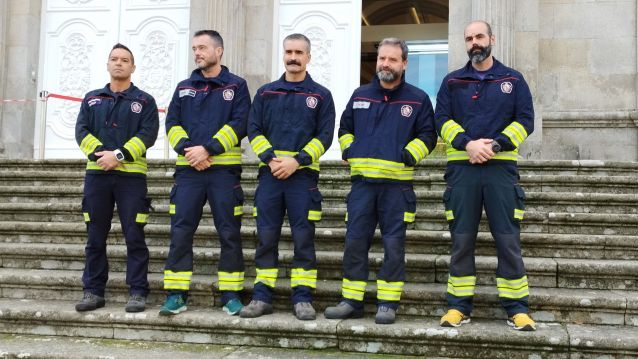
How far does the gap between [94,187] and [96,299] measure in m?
0.81

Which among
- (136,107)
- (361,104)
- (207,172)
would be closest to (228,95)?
(207,172)

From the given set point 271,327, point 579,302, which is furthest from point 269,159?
point 579,302

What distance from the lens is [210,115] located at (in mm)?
4773

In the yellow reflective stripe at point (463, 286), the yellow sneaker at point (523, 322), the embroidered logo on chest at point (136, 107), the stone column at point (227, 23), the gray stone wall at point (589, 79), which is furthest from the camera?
the stone column at point (227, 23)

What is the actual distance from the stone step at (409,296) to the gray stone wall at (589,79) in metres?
4.67

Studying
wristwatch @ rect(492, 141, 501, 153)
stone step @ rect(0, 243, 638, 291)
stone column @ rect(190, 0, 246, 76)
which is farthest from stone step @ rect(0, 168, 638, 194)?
stone column @ rect(190, 0, 246, 76)

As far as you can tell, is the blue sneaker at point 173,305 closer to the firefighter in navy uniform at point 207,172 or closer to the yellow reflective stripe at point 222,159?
the firefighter in navy uniform at point 207,172

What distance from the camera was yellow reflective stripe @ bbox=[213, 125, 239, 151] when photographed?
4.63 meters

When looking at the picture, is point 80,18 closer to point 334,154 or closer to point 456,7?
point 334,154

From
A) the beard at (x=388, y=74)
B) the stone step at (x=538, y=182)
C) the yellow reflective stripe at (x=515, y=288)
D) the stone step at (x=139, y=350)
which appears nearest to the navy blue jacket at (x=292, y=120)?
the beard at (x=388, y=74)

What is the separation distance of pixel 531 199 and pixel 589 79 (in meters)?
4.02

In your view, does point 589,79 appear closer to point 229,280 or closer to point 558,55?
point 558,55

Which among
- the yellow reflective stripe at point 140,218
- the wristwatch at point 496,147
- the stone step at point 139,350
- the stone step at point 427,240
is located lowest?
the stone step at point 139,350

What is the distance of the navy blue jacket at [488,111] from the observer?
4.35m
